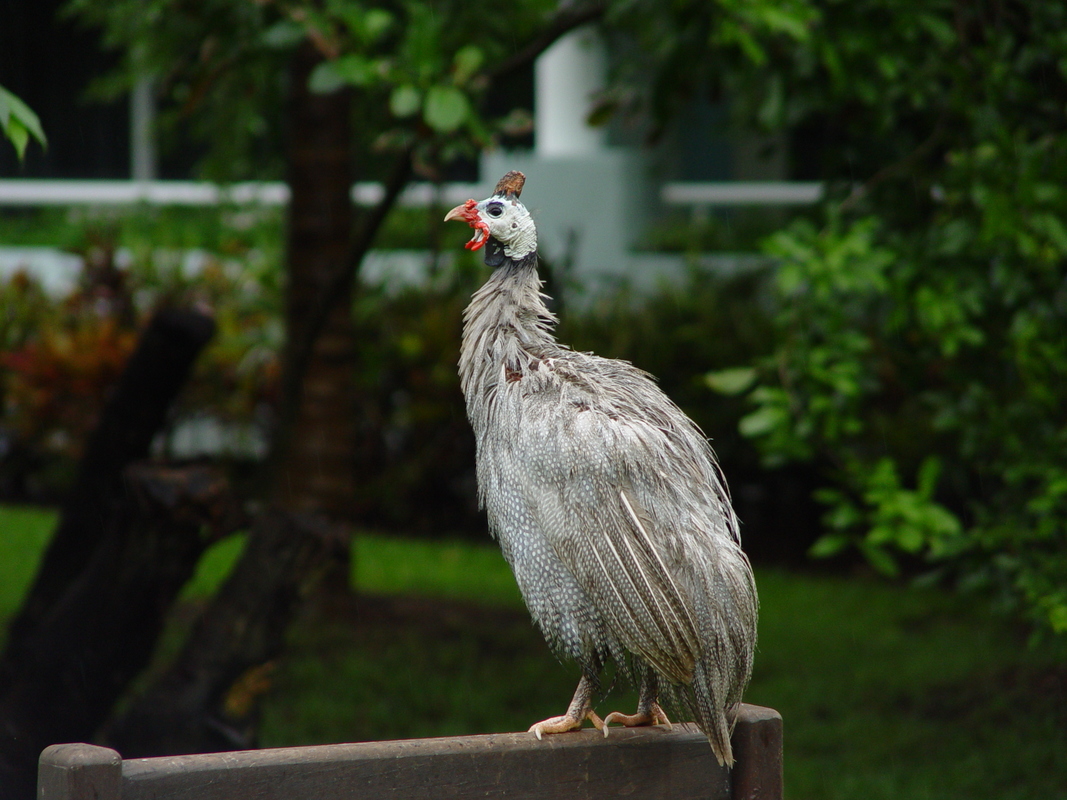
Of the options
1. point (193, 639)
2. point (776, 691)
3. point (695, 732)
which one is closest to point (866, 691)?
point (776, 691)

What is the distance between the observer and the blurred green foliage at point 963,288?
12.1ft

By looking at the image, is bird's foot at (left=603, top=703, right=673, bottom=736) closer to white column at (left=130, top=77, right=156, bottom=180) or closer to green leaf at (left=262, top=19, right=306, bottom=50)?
green leaf at (left=262, top=19, right=306, bottom=50)

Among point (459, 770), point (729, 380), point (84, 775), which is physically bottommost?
point (459, 770)

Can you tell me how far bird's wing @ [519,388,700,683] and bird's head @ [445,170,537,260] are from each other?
0.38m

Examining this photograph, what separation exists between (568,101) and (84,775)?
8.77 metres

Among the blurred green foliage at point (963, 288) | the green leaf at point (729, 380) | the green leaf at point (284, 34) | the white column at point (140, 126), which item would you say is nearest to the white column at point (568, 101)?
the white column at point (140, 126)

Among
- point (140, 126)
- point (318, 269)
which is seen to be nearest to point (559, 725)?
point (318, 269)

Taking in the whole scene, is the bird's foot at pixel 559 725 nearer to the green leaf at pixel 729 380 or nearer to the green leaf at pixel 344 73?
the green leaf at pixel 729 380

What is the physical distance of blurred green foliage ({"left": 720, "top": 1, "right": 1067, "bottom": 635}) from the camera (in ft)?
12.1

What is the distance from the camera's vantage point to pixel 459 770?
2129mm

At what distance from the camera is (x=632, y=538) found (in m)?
2.30

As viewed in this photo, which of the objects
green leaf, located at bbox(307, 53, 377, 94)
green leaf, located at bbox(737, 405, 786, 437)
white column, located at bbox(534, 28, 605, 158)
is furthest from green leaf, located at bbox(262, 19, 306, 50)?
white column, located at bbox(534, 28, 605, 158)

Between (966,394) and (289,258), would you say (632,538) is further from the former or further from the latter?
(289,258)

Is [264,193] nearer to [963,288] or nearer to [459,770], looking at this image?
[963,288]
